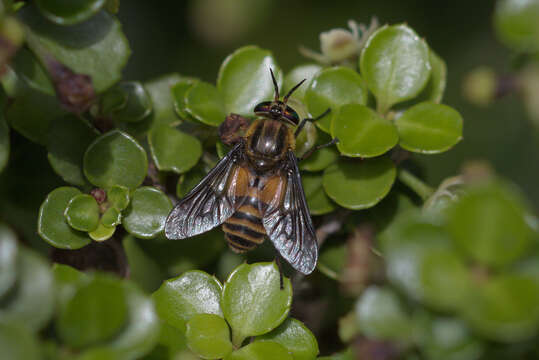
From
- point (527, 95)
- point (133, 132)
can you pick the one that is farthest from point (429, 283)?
point (133, 132)

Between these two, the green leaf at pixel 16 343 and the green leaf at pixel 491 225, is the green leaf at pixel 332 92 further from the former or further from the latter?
the green leaf at pixel 16 343

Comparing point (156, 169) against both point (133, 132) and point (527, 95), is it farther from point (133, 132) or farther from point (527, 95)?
point (527, 95)

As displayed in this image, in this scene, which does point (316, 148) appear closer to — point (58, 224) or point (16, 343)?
point (58, 224)

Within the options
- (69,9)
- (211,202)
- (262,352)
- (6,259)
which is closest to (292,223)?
(211,202)

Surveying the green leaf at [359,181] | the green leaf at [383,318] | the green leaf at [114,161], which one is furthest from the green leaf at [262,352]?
the green leaf at [114,161]

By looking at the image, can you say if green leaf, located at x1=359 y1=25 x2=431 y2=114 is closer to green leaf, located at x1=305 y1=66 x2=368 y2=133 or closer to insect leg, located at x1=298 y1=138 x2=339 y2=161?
green leaf, located at x1=305 y1=66 x2=368 y2=133

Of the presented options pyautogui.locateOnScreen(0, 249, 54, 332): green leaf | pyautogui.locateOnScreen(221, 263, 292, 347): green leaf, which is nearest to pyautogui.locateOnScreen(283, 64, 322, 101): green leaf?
pyautogui.locateOnScreen(221, 263, 292, 347): green leaf
